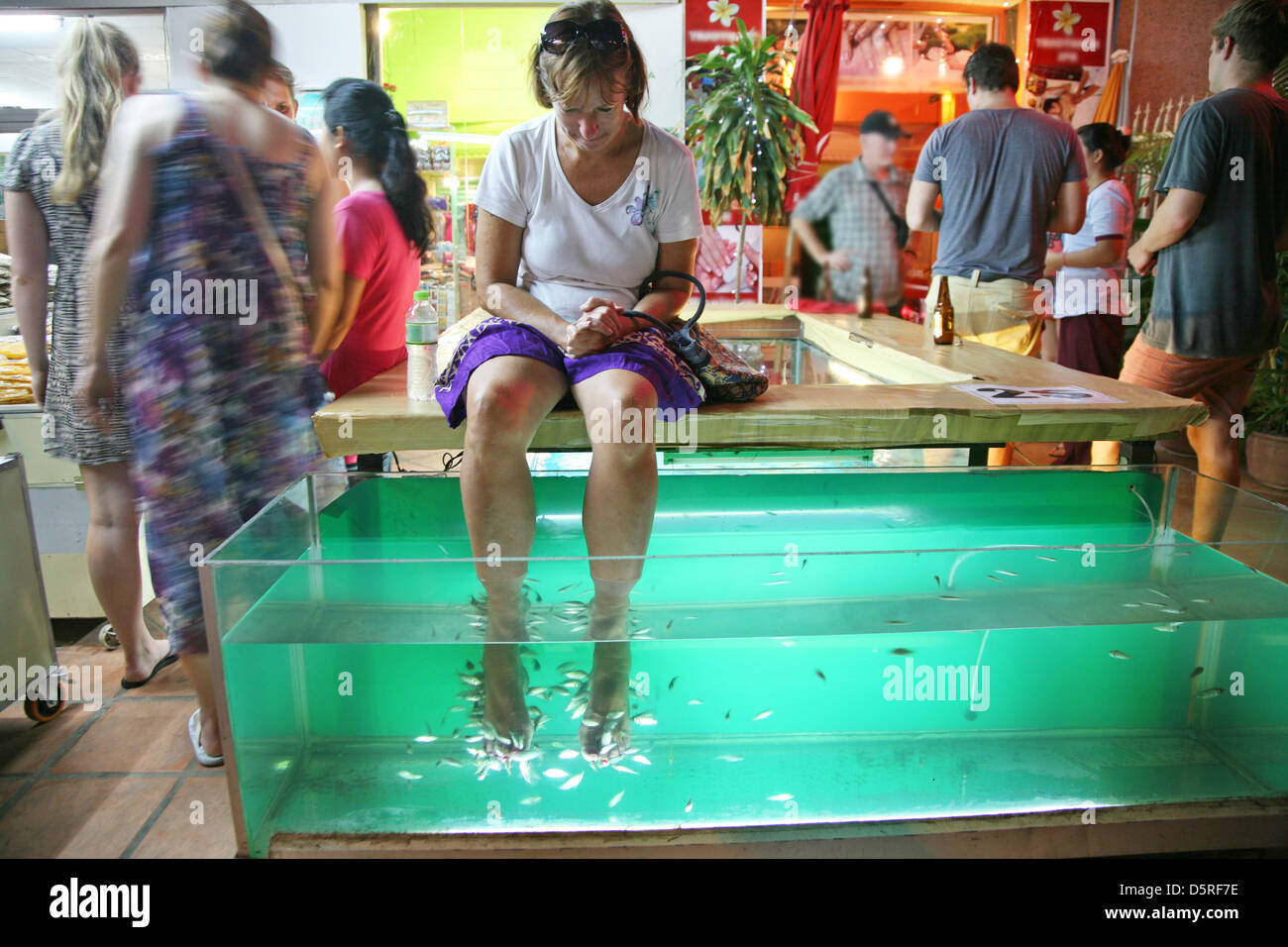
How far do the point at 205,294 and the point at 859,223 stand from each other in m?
1.47

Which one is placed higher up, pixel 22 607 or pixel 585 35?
pixel 585 35

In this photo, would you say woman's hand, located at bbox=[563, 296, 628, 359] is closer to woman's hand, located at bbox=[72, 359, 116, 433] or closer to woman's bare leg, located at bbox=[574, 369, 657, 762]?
woman's bare leg, located at bbox=[574, 369, 657, 762]

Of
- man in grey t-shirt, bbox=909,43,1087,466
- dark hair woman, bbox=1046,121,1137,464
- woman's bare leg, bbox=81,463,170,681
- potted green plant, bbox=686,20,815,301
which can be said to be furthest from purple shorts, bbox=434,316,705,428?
potted green plant, bbox=686,20,815,301

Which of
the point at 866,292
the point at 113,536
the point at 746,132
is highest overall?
the point at 746,132

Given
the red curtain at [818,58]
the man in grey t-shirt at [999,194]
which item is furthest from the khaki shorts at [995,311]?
the red curtain at [818,58]

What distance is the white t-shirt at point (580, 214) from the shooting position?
5.89 feet

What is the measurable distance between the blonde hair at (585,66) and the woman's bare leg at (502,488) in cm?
52

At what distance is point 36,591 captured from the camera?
2.10 meters

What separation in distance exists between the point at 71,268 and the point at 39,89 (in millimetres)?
3637

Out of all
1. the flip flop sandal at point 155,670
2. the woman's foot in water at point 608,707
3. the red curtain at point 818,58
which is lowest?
the flip flop sandal at point 155,670

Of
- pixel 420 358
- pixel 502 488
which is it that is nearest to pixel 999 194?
pixel 420 358

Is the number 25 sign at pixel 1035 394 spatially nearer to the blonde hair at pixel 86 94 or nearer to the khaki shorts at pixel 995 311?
the khaki shorts at pixel 995 311

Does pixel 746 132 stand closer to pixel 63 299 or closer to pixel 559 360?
pixel 559 360

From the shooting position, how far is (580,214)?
5.94ft
